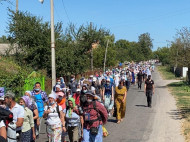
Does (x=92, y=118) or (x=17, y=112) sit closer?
(x=17, y=112)

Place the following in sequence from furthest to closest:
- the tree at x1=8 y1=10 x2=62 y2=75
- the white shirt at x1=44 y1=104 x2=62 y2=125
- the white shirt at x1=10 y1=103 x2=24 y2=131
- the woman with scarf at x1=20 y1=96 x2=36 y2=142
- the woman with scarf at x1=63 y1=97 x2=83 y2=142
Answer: the tree at x1=8 y1=10 x2=62 y2=75, the woman with scarf at x1=63 y1=97 x2=83 y2=142, the white shirt at x1=44 y1=104 x2=62 y2=125, the woman with scarf at x1=20 y1=96 x2=36 y2=142, the white shirt at x1=10 y1=103 x2=24 y2=131

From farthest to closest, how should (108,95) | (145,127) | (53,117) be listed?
1. (108,95)
2. (145,127)
3. (53,117)

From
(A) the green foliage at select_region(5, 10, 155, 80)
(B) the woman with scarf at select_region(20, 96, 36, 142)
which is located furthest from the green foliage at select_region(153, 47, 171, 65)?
(B) the woman with scarf at select_region(20, 96, 36, 142)

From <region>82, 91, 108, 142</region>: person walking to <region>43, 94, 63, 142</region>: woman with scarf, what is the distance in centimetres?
81

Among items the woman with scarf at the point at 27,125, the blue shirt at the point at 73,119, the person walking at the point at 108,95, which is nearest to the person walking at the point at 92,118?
the woman with scarf at the point at 27,125

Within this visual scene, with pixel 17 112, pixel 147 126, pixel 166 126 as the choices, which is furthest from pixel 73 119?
pixel 166 126

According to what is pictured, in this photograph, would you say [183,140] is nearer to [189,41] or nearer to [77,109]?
[77,109]

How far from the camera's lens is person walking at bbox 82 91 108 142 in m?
6.68

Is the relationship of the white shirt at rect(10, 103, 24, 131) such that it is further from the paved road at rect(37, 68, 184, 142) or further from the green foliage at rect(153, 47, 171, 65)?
the green foliage at rect(153, 47, 171, 65)

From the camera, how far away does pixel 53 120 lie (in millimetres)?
7328

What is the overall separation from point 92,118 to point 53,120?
105cm

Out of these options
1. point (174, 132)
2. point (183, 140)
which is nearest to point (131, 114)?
point (174, 132)

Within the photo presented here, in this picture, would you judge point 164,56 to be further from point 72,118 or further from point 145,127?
point 72,118

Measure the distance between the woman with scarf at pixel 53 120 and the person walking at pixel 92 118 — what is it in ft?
2.66
